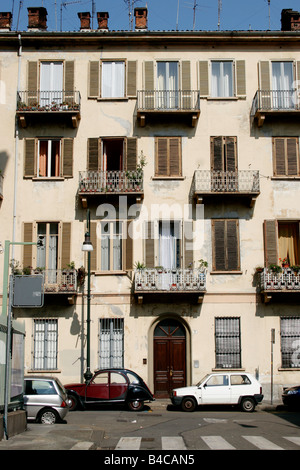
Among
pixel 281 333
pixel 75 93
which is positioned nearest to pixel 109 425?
pixel 281 333

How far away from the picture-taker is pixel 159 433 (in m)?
15.9

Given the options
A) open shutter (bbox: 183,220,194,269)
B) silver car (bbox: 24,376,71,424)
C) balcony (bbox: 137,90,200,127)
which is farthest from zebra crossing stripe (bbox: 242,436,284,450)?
balcony (bbox: 137,90,200,127)

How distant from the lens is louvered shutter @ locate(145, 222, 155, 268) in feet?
85.4

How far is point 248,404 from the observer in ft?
71.7

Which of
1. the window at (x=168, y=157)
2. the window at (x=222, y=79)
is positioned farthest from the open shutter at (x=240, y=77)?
the window at (x=168, y=157)

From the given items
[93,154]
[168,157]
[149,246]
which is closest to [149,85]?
[168,157]

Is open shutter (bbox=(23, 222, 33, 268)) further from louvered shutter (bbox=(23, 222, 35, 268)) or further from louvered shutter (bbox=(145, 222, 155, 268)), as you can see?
louvered shutter (bbox=(145, 222, 155, 268))

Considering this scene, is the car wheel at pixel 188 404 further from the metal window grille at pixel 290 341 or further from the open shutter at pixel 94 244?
the open shutter at pixel 94 244

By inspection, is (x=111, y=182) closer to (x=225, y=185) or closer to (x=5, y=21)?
(x=225, y=185)

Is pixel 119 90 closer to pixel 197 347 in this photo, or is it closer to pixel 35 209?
pixel 35 209

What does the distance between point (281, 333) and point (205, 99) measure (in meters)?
11.0

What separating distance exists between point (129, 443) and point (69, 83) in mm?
18314

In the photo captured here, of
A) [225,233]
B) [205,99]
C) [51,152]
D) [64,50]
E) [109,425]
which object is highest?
[64,50]

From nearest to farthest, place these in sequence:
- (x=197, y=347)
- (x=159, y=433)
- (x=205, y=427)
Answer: (x=159, y=433), (x=205, y=427), (x=197, y=347)
